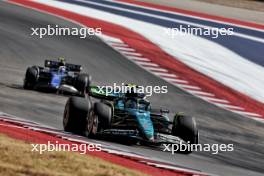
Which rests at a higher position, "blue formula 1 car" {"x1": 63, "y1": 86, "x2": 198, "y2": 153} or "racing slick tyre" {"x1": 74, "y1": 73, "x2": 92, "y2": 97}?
"racing slick tyre" {"x1": 74, "y1": 73, "x2": 92, "y2": 97}

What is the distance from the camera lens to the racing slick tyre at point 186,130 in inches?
583

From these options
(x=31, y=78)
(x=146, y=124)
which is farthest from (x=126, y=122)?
(x=31, y=78)

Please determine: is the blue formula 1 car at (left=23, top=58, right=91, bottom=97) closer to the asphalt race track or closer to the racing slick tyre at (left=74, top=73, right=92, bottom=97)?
the racing slick tyre at (left=74, top=73, right=92, bottom=97)

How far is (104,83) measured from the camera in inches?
908

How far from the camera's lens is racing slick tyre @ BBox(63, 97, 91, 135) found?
14.3 m

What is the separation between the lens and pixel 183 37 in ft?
97.1

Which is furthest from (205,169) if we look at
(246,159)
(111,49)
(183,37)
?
(183,37)

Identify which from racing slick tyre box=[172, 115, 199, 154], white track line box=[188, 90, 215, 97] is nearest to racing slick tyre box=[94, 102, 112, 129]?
racing slick tyre box=[172, 115, 199, 154]

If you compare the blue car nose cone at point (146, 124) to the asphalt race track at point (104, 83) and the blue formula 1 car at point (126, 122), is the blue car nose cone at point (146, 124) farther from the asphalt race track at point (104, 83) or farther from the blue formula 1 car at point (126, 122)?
the asphalt race track at point (104, 83)

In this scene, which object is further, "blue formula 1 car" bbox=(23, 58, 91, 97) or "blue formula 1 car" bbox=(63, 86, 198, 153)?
"blue formula 1 car" bbox=(23, 58, 91, 97)

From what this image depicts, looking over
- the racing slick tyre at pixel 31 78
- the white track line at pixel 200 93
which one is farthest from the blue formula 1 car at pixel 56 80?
the white track line at pixel 200 93

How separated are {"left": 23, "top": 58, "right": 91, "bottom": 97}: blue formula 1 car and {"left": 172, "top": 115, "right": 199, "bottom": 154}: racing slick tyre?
563cm

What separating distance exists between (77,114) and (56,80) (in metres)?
5.85

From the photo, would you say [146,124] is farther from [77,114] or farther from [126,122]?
[77,114]
